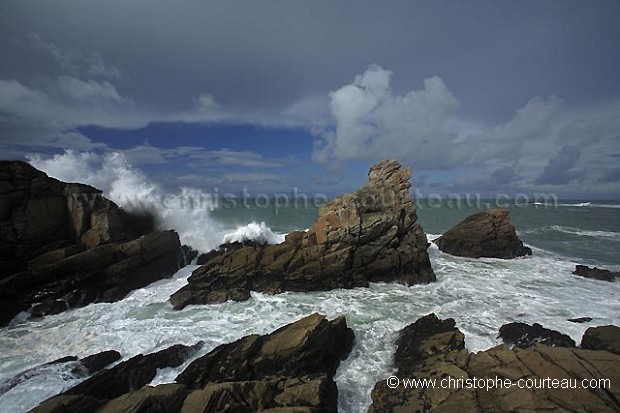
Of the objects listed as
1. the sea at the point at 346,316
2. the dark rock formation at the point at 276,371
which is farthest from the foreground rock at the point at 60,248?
the dark rock formation at the point at 276,371

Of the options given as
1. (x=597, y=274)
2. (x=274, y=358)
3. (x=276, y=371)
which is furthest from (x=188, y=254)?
(x=597, y=274)

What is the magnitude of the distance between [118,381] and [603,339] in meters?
14.8

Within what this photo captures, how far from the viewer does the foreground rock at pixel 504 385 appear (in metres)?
6.80

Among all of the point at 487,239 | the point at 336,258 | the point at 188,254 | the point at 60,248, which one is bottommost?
the point at 188,254

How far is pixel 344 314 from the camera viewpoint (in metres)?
13.5

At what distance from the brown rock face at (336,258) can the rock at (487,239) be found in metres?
6.97

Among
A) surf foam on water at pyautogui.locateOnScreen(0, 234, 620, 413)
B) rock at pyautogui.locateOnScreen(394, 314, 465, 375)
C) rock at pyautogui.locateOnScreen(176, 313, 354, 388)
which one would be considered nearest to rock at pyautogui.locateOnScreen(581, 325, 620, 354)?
surf foam on water at pyautogui.locateOnScreen(0, 234, 620, 413)

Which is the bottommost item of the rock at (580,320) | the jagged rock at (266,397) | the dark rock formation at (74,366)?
the rock at (580,320)

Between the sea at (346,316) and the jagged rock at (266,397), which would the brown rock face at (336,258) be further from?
the jagged rock at (266,397)

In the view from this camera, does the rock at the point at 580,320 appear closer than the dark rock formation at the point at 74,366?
No

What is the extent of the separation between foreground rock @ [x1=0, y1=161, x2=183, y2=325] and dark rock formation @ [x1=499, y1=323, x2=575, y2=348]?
699 inches

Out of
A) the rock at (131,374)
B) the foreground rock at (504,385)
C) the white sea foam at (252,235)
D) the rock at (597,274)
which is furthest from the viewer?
the white sea foam at (252,235)

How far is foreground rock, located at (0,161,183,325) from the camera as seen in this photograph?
14.5 metres

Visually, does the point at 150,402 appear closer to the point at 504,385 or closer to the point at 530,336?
the point at 504,385
